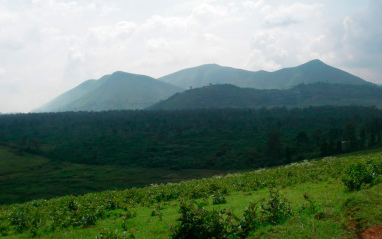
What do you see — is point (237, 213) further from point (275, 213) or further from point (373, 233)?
point (373, 233)

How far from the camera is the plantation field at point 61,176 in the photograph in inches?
2793

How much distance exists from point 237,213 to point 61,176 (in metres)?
87.2

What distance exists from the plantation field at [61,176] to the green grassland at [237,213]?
5267 centimetres

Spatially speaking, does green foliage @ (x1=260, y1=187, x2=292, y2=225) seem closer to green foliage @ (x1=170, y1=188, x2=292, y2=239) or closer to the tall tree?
green foliage @ (x1=170, y1=188, x2=292, y2=239)

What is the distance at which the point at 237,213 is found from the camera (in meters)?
14.2

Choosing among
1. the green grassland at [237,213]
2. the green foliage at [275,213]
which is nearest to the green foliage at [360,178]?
the green grassland at [237,213]

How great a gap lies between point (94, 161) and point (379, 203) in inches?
4539

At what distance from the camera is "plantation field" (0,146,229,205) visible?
70.9 metres

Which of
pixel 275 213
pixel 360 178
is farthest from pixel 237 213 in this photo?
pixel 360 178

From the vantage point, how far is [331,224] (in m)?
10.9

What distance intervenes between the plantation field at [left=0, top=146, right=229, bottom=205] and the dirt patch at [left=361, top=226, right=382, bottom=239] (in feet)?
217

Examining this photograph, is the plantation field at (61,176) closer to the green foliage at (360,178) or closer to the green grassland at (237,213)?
the green grassland at (237,213)

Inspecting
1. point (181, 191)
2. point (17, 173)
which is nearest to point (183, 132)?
point (17, 173)

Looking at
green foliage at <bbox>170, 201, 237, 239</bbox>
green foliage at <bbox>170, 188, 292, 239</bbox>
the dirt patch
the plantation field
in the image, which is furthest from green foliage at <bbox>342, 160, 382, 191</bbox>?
the plantation field
